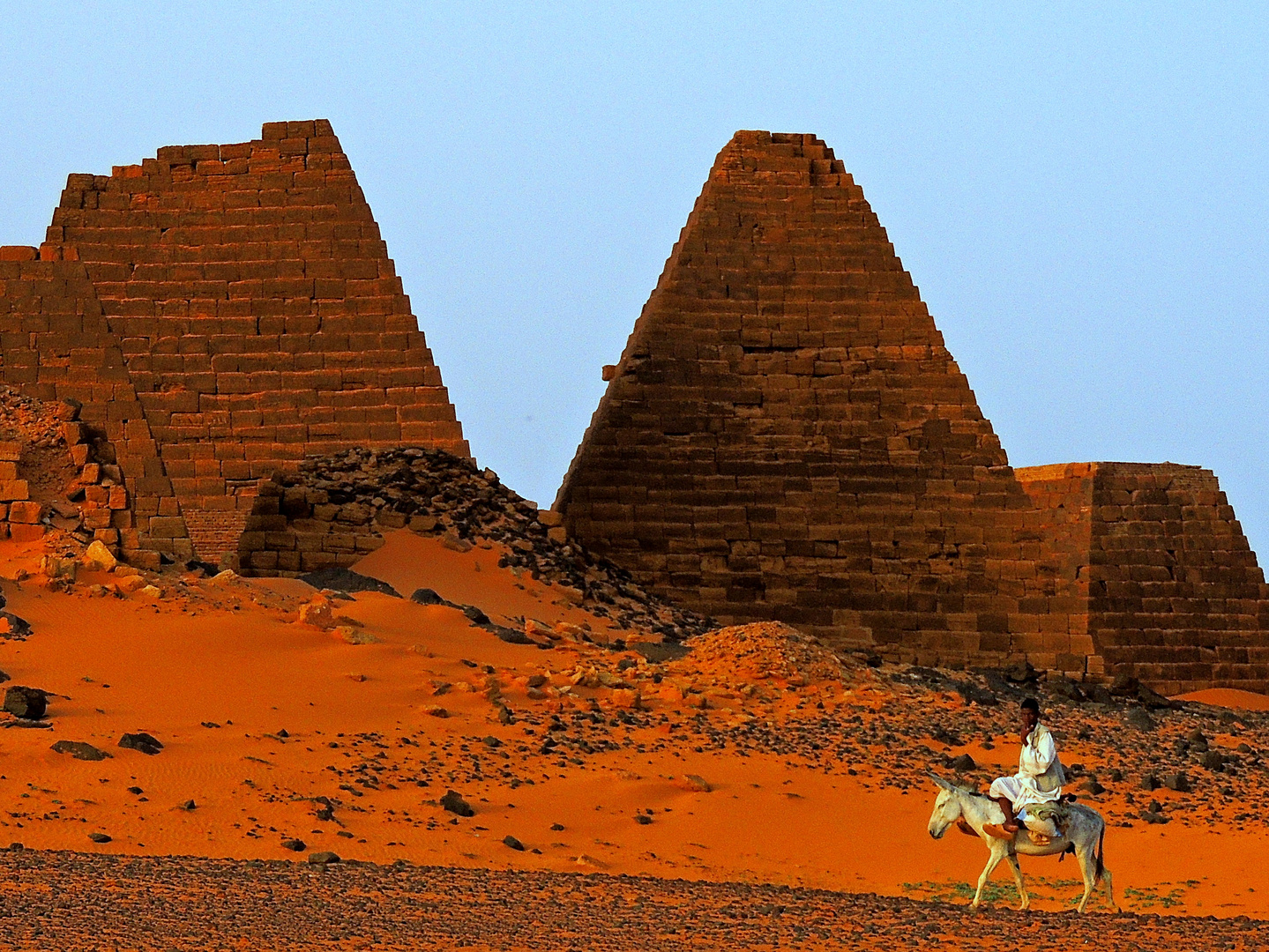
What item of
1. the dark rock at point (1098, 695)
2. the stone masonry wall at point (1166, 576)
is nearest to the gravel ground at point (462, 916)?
the dark rock at point (1098, 695)

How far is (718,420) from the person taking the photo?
2325cm

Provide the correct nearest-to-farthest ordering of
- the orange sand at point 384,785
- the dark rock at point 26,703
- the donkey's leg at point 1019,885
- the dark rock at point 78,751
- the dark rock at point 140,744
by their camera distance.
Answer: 1. the donkey's leg at point 1019,885
2. the orange sand at point 384,785
3. the dark rock at point 78,751
4. the dark rock at point 140,744
5. the dark rock at point 26,703

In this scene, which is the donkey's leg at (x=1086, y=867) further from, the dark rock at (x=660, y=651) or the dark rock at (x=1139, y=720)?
the dark rock at (x=660, y=651)

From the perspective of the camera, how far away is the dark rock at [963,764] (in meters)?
14.2

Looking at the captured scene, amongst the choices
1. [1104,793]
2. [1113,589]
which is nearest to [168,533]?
[1104,793]

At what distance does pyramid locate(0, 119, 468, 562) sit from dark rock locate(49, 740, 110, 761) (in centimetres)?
905

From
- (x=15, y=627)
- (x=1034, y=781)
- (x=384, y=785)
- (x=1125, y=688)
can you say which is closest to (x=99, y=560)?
(x=15, y=627)

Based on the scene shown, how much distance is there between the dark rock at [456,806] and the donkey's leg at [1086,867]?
3.52 meters

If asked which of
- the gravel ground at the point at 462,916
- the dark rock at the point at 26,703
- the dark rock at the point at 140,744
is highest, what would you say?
the dark rock at the point at 26,703

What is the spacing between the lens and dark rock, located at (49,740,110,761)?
12625 mm

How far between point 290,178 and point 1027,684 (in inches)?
377

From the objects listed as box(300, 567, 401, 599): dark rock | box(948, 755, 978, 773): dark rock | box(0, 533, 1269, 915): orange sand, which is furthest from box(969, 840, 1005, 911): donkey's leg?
box(300, 567, 401, 599): dark rock

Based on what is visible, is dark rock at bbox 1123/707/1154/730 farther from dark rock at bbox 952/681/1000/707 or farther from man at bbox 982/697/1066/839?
man at bbox 982/697/1066/839

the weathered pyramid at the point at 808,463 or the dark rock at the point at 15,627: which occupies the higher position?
the weathered pyramid at the point at 808,463
